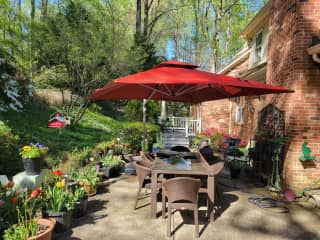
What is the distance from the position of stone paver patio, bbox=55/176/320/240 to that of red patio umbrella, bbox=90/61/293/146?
2.03 m

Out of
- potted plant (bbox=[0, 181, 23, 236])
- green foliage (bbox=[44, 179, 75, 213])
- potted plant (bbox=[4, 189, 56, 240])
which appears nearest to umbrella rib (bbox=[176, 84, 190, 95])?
green foliage (bbox=[44, 179, 75, 213])

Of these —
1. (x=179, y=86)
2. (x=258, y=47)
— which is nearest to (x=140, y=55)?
(x=258, y=47)

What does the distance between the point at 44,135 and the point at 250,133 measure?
835 cm

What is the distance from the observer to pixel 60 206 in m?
3.10

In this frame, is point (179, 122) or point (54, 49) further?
point (179, 122)

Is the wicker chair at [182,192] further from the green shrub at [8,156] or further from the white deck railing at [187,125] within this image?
the white deck railing at [187,125]

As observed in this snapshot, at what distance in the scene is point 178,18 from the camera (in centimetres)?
2261

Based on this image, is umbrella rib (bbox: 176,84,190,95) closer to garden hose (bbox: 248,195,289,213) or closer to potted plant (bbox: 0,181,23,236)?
garden hose (bbox: 248,195,289,213)

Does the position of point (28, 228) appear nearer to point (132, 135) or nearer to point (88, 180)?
point (88, 180)

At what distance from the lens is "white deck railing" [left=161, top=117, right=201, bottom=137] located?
45.7ft

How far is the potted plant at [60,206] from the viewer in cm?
307

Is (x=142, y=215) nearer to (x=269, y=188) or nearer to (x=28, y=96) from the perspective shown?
(x=269, y=188)

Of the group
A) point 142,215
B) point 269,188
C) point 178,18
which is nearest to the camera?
point 142,215

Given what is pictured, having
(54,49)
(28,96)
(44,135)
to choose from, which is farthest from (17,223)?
(28,96)
